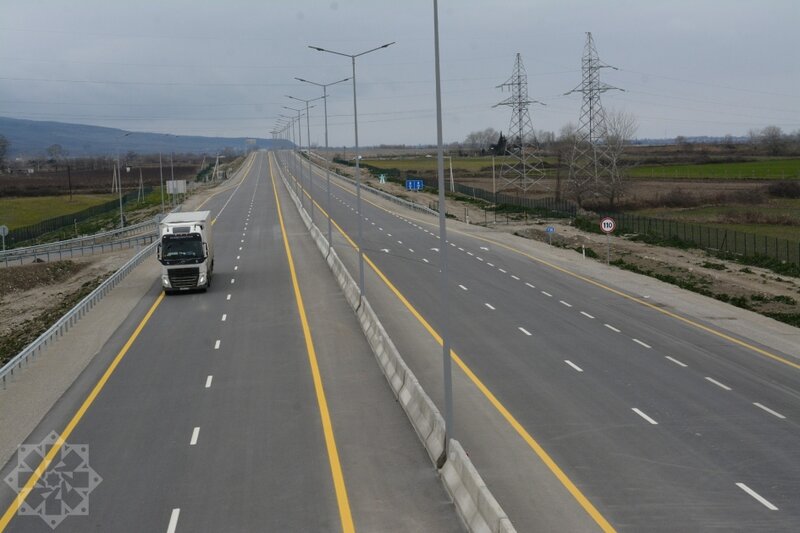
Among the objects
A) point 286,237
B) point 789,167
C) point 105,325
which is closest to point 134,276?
point 105,325

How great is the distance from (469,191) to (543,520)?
90.7 meters

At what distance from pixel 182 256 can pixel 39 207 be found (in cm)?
8358

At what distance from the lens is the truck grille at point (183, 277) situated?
40.9 m

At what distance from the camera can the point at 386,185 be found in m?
121

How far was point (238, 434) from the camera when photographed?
20312mm

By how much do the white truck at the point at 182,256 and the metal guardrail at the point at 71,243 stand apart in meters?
22.9

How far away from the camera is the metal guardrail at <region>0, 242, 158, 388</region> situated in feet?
87.6

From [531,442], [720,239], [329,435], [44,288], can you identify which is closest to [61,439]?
[329,435]

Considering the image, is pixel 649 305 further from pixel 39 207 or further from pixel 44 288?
pixel 39 207

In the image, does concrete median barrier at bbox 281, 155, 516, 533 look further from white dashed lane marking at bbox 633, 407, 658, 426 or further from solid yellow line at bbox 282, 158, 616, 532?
white dashed lane marking at bbox 633, 407, 658, 426

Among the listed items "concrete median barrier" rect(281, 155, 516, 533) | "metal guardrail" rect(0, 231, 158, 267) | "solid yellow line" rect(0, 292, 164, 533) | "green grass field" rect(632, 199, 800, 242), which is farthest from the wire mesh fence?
"solid yellow line" rect(0, 292, 164, 533)

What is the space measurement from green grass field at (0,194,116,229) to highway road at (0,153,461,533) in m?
75.1

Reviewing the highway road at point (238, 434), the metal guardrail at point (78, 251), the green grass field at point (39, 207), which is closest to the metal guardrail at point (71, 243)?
the metal guardrail at point (78, 251)

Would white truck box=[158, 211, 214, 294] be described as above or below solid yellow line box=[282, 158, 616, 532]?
above
